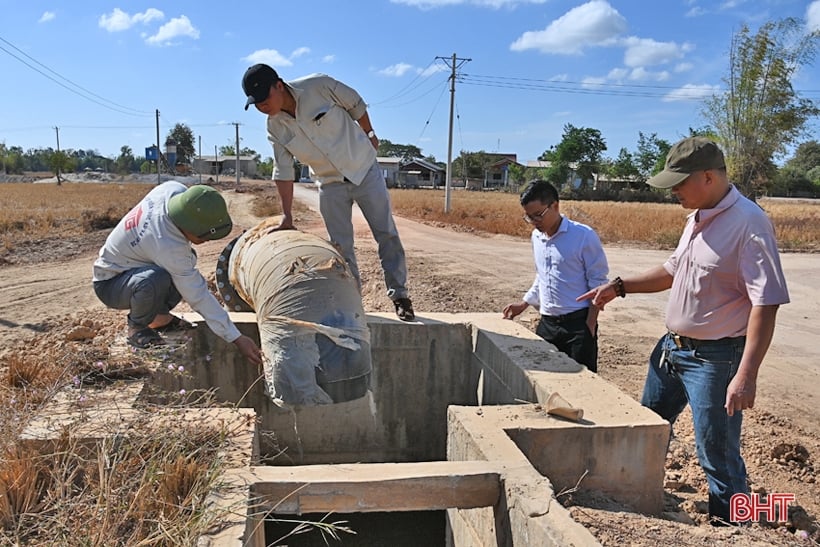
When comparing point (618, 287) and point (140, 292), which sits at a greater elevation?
point (618, 287)

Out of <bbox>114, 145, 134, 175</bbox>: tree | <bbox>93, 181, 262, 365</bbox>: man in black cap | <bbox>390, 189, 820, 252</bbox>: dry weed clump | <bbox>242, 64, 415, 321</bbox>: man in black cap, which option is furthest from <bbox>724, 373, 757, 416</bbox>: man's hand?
<bbox>114, 145, 134, 175</bbox>: tree

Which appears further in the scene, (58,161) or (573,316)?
(58,161)

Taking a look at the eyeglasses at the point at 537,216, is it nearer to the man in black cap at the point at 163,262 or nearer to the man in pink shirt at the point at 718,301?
the man in pink shirt at the point at 718,301

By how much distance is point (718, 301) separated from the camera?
2.72 meters

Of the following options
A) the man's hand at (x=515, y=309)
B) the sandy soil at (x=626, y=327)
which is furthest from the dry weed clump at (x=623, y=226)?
the man's hand at (x=515, y=309)

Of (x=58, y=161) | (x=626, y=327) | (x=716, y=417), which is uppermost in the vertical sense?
(x=58, y=161)

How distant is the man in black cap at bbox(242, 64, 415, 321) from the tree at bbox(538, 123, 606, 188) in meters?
54.3

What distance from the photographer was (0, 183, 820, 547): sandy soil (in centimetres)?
271

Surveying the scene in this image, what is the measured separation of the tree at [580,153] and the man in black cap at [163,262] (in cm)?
5532

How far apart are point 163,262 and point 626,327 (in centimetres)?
594

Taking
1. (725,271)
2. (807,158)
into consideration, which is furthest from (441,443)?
(807,158)

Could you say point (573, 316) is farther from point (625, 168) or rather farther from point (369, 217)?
point (625, 168)

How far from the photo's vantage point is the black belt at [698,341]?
8.96 ft

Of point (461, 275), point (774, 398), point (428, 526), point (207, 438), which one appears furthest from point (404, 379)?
point (461, 275)
